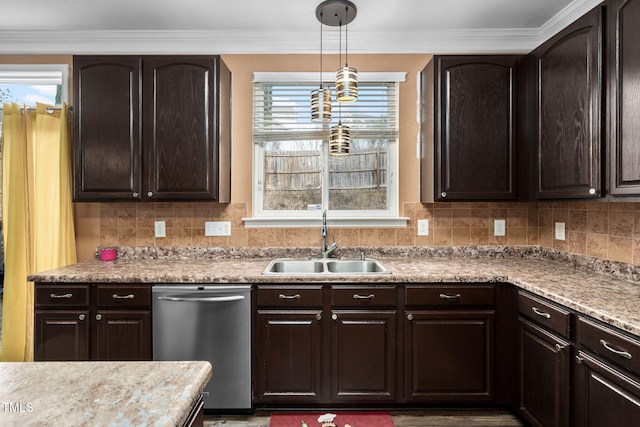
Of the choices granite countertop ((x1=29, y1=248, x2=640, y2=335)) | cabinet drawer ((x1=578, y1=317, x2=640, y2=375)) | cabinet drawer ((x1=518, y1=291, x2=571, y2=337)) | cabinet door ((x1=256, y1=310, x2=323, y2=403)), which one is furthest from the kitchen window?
cabinet drawer ((x1=578, y1=317, x2=640, y2=375))

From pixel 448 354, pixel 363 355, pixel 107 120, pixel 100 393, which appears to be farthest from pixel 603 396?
pixel 107 120

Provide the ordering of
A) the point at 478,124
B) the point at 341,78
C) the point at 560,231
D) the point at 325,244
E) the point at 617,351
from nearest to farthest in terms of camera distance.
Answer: the point at 617,351, the point at 341,78, the point at 478,124, the point at 560,231, the point at 325,244

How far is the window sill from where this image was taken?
2809 millimetres

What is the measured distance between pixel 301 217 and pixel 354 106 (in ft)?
3.23

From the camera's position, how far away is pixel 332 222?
111 inches

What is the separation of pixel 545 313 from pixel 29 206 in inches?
135

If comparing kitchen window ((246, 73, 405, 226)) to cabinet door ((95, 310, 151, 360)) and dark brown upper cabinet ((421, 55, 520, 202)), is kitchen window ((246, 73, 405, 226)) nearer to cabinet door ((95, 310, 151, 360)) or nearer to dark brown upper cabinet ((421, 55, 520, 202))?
dark brown upper cabinet ((421, 55, 520, 202))

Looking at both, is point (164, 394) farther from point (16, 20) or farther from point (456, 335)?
point (16, 20)

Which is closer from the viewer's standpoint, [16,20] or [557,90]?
[557,90]

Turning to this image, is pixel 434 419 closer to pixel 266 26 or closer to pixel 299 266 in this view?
pixel 299 266

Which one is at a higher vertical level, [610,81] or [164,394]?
[610,81]

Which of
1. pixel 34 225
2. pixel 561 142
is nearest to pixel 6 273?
pixel 34 225

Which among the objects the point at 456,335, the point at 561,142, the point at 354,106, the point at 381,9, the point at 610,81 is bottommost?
the point at 456,335

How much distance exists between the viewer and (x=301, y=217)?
2.84 metres
